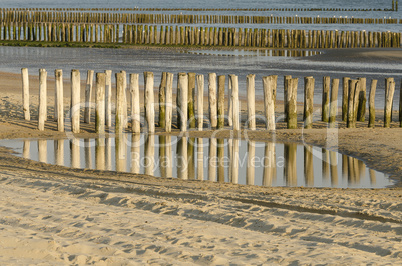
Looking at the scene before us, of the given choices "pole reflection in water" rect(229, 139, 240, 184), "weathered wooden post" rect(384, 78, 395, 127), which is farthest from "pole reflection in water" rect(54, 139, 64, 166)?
"weathered wooden post" rect(384, 78, 395, 127)

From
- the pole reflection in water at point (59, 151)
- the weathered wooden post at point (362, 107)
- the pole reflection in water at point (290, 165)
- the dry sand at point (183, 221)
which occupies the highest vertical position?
the weathered wooden post at point (362, 107)

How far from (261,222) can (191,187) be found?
2052 millimetres

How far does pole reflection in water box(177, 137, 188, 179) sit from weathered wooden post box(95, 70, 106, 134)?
1568 millimetres

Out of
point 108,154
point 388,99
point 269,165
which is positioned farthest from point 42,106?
point 388,99

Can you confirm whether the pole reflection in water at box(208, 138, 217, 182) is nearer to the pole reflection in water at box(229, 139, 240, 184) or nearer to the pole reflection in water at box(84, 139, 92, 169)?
the pole reflection in water at box(229, 139, 240, 184)

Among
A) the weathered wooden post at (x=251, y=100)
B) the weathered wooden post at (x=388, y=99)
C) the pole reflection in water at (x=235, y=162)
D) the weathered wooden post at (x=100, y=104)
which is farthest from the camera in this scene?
the weathered wooden post at (x=388, y=99)

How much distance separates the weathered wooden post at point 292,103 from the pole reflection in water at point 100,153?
150 inches

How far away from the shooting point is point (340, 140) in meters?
11.6

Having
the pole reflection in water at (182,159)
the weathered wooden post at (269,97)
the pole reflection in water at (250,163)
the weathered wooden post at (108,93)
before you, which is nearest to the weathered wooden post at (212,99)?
the pole reflection in water at (182,159)

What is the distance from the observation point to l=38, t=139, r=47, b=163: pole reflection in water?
10.3 meters

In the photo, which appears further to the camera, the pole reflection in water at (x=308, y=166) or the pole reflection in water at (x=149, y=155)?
the pole reflection in water at (x=149, y=155)

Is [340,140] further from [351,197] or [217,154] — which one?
[351,197]

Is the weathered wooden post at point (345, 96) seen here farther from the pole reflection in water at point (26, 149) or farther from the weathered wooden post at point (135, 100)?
the pole reflection in water at point (26, 149)

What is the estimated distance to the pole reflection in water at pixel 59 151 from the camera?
33.7 feet
